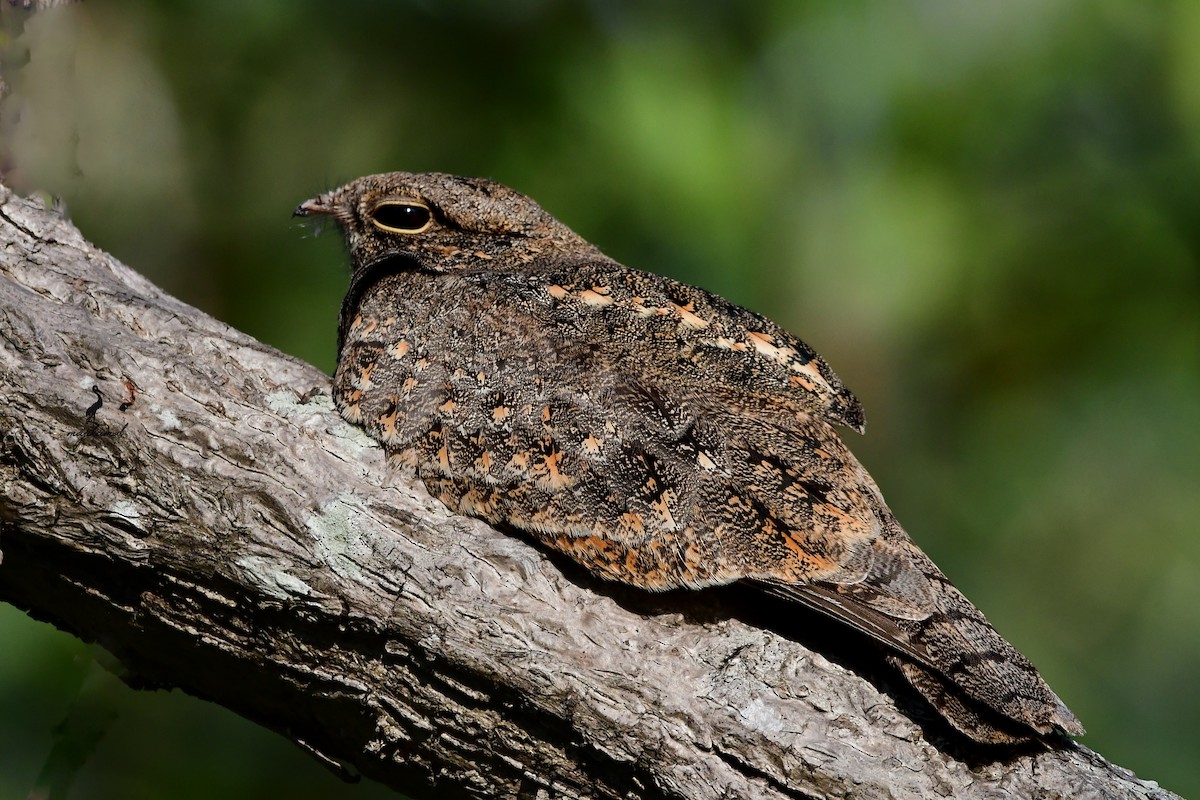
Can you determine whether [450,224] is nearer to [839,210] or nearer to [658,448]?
[658,448]

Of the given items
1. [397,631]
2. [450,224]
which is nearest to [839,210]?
[450,224]

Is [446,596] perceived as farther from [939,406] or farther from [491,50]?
[939,406]

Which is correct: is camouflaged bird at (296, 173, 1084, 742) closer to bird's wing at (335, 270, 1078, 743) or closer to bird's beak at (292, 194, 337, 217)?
bird's wing at (335, 270, 1078, 743)

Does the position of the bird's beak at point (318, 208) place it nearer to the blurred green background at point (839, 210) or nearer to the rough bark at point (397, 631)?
the blurred green background at point (839, 210)

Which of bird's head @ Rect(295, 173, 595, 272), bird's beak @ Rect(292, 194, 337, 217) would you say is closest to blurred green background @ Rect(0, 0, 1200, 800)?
bird's beak @ Rect(292, 194, 337, 217)

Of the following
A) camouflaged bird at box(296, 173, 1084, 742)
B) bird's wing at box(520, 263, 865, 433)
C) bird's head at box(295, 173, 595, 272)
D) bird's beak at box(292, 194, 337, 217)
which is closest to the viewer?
camouflaged bird at box(296, 173, 1084, 742)

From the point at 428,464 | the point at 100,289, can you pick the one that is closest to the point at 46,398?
the point at 100,289
